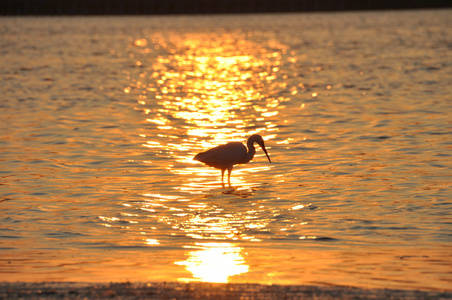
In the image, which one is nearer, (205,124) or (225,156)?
(225,156)

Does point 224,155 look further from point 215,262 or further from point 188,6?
point 188,6

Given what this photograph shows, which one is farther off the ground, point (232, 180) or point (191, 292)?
point (191, 292)

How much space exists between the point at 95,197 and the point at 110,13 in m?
134

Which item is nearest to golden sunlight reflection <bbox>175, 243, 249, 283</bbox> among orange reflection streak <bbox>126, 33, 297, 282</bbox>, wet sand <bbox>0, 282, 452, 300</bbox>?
orange reflection streak <bbox>126, 33, 297, 282</bbox>

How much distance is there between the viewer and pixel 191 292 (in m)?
8.78

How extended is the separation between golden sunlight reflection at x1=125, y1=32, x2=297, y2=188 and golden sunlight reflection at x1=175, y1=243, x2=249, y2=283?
4.17 m

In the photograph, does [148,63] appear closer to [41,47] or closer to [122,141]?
[41,47]

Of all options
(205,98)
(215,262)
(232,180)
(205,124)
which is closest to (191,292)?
(215,262)

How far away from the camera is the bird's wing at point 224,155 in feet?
52.5

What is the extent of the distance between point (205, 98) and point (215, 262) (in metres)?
20.3

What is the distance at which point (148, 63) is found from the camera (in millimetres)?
48438

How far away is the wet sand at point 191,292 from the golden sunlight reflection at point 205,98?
21.8 ft

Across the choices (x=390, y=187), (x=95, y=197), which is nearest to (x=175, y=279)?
(x=95, y=197)

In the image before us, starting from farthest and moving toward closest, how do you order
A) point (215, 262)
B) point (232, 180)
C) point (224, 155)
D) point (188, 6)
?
1. point (188, 6)
2. point (232, 180)
3. point (224, 155)
4. point (215, 262)
